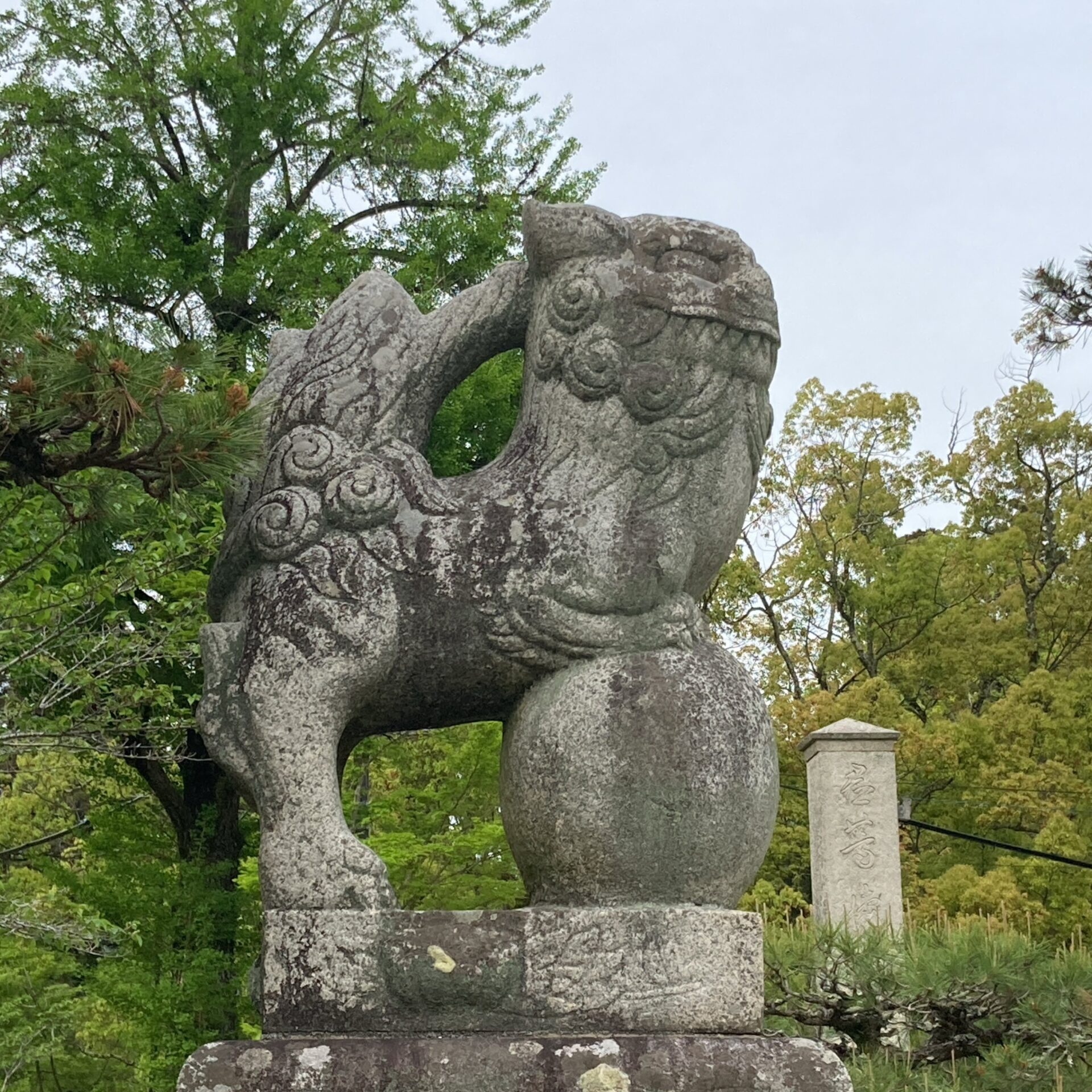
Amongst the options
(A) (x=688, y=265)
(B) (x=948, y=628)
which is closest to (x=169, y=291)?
(A) (x=688, y=265)

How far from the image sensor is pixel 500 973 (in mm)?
2527

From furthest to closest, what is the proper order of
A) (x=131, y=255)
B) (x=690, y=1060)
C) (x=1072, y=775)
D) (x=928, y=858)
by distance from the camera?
(x=928, y=858) < (x=1072, y=775) < (x=131, y=255) < (x=690, y=1060)

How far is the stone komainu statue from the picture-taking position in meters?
2.65

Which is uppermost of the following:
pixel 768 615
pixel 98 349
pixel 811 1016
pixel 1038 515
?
pixel 1038 515

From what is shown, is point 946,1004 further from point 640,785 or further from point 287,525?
point 287,525

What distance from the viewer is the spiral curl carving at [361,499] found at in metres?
2.80

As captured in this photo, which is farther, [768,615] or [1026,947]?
[768,615]

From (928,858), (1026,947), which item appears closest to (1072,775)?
(928,858)

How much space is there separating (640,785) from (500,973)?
448 millimetres

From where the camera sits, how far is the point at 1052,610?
18.7m

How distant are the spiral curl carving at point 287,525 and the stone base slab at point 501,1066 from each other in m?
0.97

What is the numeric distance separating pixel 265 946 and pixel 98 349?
1.29 m

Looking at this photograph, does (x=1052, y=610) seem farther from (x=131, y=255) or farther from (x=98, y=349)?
(x=98, y=349)

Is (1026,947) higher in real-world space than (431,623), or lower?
lower
